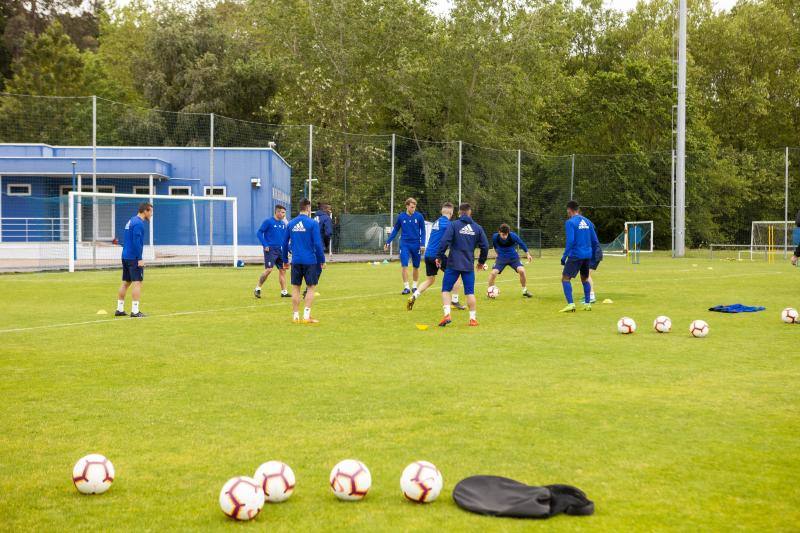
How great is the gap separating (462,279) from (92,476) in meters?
9.08

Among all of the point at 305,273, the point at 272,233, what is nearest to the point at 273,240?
the point at 272,233

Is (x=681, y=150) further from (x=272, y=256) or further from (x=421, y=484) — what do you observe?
(x=421, y=484)

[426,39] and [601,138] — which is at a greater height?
[426,39]

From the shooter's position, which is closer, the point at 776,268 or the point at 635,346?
the point at 635,346

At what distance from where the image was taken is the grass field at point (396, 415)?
4996 millimetres

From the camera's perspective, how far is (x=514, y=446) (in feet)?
20.4

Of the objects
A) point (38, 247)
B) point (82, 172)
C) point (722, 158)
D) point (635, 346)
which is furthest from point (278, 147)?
point (635, 346)

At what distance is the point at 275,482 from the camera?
5.03m

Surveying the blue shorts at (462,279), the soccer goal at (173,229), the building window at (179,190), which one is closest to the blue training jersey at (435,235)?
the blue shorts at (462,279)

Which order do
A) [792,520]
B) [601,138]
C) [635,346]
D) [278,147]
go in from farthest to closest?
[601,138] → [278,147] → [635,346] → [792,520]

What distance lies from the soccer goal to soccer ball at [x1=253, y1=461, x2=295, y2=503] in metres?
28.7

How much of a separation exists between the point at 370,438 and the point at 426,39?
47.2 metres

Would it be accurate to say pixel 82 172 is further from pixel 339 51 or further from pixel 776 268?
pixel 776 268

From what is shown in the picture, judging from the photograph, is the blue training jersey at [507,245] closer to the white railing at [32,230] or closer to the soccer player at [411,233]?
the soccer player at [411,233]
